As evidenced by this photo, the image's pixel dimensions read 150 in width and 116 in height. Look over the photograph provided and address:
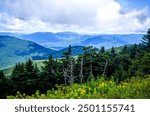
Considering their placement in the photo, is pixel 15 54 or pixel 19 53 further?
pixel 15 54

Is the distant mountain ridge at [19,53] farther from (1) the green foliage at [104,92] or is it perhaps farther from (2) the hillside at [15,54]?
(1) the green foliage at [104,92]

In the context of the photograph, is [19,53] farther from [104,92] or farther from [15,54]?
[104,92]

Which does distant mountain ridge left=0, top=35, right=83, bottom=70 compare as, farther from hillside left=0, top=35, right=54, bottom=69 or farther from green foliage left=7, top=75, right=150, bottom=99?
green foliage left=7, top=75, right=150, bottom=99

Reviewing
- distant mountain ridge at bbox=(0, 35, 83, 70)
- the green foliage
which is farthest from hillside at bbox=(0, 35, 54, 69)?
the green foliage

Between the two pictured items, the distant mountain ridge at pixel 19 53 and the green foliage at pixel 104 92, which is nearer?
the green foliage at pixel 104 92

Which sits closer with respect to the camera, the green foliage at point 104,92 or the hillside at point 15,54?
the green foliage at point 104,92

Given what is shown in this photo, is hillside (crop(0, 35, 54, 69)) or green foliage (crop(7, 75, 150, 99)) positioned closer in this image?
green foliage (crop(7, 75, 150, 99))

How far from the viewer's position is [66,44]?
12875 mm

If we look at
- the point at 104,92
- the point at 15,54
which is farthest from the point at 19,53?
the point at 104,92

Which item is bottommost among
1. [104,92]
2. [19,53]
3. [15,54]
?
[15,54]

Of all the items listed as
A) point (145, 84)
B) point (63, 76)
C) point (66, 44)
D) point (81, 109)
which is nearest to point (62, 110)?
point (81, 109)

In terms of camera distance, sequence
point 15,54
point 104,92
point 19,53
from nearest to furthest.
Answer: point 104,92
point 19,53
point 15,54

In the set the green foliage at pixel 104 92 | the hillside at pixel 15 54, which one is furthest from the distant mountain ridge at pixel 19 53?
the green foliage at pixel 104 92

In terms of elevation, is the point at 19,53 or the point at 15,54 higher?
the point at 19,53
